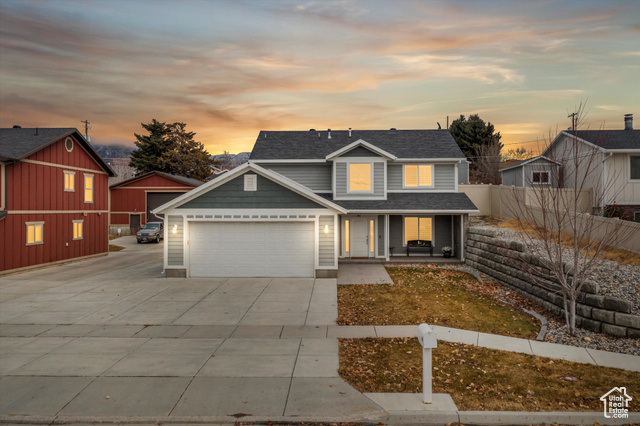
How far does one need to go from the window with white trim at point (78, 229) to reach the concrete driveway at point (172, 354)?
8397 mm

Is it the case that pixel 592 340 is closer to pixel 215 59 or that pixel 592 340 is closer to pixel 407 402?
pixel 407 402

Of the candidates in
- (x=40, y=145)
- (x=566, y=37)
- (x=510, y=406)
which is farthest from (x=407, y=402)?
(x=40, y=145)

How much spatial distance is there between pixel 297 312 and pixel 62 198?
713 inches

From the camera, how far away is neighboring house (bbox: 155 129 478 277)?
15.9 metres

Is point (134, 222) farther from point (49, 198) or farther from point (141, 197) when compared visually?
point (49, 198)

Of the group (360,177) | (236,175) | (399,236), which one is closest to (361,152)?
(360,177)

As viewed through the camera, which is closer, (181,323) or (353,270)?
(181,323)

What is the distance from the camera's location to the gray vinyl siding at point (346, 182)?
780 inches

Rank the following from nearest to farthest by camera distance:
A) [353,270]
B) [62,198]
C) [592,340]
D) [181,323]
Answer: [592,340] → [181,323] → [353,270] → [62,198]

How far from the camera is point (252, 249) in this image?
629 inches

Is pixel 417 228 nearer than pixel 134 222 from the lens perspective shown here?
Yes

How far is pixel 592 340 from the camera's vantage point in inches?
313

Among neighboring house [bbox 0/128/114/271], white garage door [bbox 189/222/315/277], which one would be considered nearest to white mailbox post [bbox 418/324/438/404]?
white garage door [bbox 189/222/315/277]

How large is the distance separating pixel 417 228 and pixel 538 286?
→ 9.75 meters
